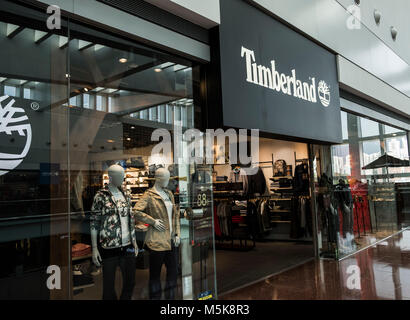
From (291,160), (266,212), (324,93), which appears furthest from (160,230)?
(291,160)

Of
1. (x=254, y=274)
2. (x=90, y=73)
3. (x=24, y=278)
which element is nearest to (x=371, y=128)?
(x=254, y=274)

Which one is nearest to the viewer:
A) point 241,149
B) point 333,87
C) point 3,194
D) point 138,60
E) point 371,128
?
point 3,194

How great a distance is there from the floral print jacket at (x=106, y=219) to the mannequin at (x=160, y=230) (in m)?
0.27

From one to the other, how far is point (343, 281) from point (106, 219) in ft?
11.2

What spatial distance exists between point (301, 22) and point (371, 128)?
3968 millimetres

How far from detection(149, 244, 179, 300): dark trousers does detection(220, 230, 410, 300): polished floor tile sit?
985mm

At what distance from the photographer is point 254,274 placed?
16.7 feet

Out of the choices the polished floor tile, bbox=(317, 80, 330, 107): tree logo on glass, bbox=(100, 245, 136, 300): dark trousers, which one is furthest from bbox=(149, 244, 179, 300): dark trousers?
bbox=(317, 80, 330, 107): tree logo on glass

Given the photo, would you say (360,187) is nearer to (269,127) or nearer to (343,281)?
(343,281)

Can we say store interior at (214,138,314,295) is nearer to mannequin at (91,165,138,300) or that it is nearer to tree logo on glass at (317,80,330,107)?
tree logo on glass at (317,80,330,107)

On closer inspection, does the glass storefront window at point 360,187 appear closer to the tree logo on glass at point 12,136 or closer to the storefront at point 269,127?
the storefront at point 269,127

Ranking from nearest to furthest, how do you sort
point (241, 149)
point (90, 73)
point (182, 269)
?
point (90, 73) < point (182, 269) < point (241, 149)

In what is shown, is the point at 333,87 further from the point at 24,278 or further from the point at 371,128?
the point at 24,278

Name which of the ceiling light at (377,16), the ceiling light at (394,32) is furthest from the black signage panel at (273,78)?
the ceiling light at (394,32)
